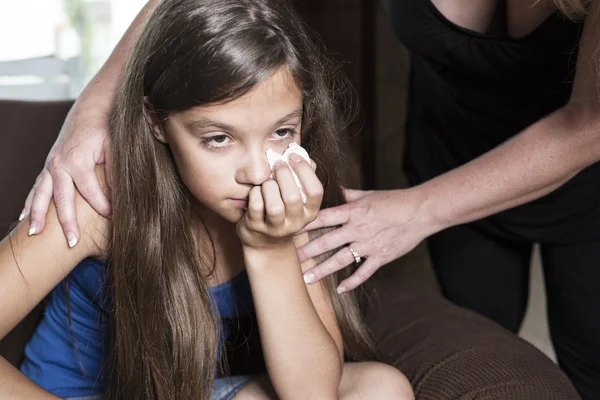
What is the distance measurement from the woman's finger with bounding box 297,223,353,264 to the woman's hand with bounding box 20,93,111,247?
303mm

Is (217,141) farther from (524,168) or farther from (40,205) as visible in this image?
Answer: (524,168)

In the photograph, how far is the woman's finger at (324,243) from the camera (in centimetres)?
128

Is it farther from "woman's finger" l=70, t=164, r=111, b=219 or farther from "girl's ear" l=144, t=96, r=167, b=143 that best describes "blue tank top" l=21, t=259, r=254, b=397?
"girl's ear" l=144, t=96, r=167, b=143

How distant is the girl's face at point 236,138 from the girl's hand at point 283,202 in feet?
0.10

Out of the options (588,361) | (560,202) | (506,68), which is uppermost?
(506,68)

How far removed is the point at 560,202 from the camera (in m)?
1.45

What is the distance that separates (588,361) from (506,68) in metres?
0.54

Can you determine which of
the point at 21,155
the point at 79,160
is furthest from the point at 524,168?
the point at 21,155

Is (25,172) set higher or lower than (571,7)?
lower

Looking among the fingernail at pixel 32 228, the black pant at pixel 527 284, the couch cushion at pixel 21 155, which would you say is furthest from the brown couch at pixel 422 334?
the fingernail at pixel 32 228

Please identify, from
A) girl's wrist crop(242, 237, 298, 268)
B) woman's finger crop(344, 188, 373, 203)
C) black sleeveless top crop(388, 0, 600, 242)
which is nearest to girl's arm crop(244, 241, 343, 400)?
girl's wrist crop(242, 237, 298, 268)

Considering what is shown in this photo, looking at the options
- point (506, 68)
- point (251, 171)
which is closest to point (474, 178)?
point (506, 68)

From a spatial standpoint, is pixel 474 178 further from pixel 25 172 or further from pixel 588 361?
pixel 25 172

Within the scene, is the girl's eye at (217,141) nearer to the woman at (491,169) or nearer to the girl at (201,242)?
the girl at (201,242)
